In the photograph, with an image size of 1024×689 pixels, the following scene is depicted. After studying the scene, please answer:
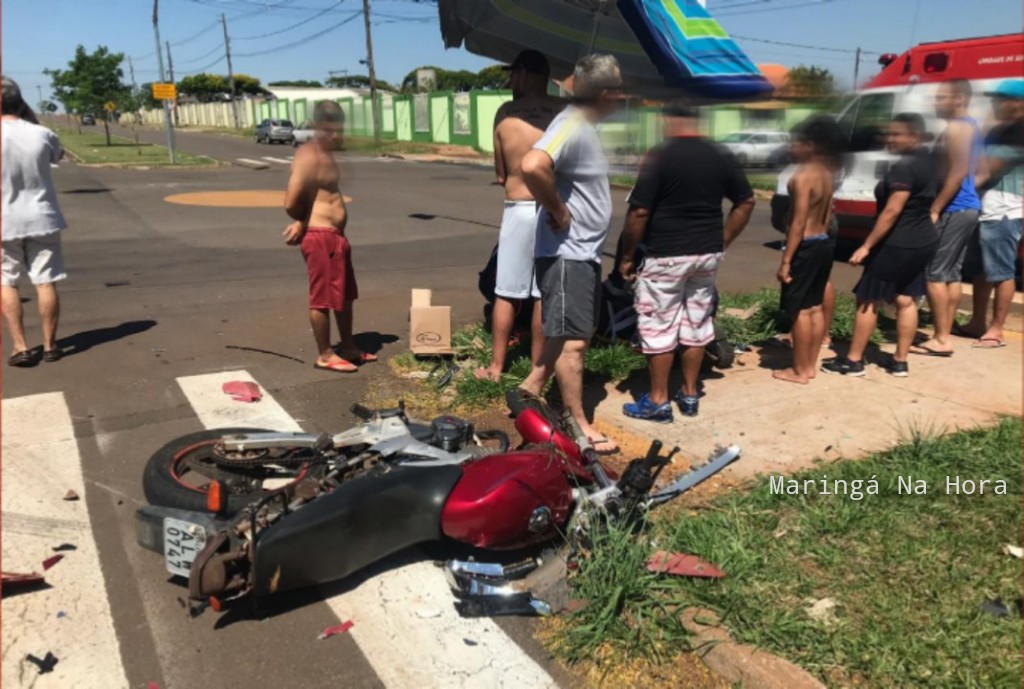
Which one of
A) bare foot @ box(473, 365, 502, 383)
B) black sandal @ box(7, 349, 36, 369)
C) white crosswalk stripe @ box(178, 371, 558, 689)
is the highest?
black sandal @ box(7, 349, 36, 369)

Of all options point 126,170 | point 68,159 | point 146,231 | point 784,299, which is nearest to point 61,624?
point 784,299

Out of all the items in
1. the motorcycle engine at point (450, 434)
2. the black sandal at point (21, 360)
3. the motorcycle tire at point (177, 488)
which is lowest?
the black sandal at point (21, 360)

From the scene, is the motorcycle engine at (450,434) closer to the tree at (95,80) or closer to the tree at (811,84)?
the tree at (811,84)

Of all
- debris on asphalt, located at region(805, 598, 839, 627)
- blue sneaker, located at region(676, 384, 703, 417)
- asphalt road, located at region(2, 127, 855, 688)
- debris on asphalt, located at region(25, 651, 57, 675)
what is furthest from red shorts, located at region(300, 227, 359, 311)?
debris on asphalt, located at region(805, 598, 839, 627)

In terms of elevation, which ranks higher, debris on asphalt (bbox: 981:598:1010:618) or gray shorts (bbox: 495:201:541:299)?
gray shorts (bbox: 495:201:541:299)

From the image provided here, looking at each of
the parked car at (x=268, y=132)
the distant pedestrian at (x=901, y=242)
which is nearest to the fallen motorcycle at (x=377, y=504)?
the distant pedestrian at (x=901, y=242)

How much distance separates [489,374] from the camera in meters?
5.38

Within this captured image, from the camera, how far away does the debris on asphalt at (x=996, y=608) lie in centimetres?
281

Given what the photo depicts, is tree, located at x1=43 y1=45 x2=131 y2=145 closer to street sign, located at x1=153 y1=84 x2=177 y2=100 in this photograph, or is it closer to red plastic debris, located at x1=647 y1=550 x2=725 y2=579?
street sign, located at x1=153 y1=84 x2=177 y2=100

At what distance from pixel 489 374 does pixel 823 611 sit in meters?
2.95

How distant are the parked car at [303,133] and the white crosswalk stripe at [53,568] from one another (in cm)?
236

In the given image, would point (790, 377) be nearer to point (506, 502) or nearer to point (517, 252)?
point (517, 252)

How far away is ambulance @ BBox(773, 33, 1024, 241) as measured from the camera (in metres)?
5.32

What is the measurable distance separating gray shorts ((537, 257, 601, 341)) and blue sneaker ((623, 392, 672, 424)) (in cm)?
85
